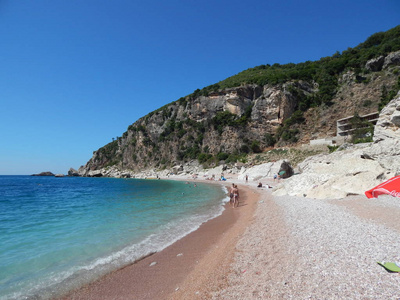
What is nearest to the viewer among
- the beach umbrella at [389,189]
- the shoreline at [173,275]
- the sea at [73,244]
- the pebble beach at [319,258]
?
the pebble beach at [319,258]

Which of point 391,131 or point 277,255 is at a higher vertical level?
point 391,131

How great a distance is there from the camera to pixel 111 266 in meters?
5.75

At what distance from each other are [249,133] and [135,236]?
52546mm

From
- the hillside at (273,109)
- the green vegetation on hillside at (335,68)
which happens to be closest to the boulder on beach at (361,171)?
the hillside at (273,109)

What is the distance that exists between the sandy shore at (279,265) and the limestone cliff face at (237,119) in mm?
45523

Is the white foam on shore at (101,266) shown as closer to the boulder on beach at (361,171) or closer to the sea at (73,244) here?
the sea at (73,244)

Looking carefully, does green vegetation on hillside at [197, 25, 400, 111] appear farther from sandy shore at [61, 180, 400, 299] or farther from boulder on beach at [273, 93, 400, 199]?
sandy shore at [61, 180, 400, 299]

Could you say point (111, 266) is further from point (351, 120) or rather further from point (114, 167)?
point (114, 167)

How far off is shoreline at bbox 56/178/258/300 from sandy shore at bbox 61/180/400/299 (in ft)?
0.07

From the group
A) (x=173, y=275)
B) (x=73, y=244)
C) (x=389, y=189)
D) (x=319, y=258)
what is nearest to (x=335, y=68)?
(x=389, y=189)

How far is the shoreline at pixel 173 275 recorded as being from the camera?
4281 mm

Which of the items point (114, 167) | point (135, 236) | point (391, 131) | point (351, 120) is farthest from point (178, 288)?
point (114, 167)

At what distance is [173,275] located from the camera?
16.6 ft

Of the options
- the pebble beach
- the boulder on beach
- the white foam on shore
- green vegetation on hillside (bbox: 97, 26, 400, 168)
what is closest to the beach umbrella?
the pebble beach
